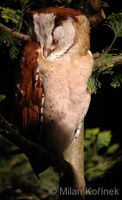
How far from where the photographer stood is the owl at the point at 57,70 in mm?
2674

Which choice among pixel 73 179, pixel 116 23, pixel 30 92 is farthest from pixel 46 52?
pixel 73 179

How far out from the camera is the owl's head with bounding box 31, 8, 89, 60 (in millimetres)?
2637

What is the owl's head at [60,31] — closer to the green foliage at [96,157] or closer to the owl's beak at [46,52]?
the owl's beak at [46,52]

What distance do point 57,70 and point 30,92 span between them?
24cm

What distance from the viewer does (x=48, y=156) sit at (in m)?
2.47

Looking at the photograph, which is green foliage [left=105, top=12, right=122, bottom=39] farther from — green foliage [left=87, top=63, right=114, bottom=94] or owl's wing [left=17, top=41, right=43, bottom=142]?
owl's wing [left=17, top=41, right=43, bottom=142]

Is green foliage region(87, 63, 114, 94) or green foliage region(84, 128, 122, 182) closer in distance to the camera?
green foliage region(87, 63, 114, 94)

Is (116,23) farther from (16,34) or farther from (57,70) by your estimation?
(16,34)

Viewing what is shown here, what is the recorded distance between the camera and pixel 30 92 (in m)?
2.88

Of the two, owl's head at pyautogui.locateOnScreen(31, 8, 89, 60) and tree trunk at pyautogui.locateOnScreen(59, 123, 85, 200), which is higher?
owl's head at pyautogui.locateOnScreen(31, 8, 89, 60)

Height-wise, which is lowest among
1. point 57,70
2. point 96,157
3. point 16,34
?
point 96,157

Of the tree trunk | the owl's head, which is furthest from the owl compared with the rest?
the tree trunk

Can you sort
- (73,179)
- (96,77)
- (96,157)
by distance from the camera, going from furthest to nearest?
(96,157), (73,179), (96,77)

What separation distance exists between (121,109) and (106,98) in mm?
137
